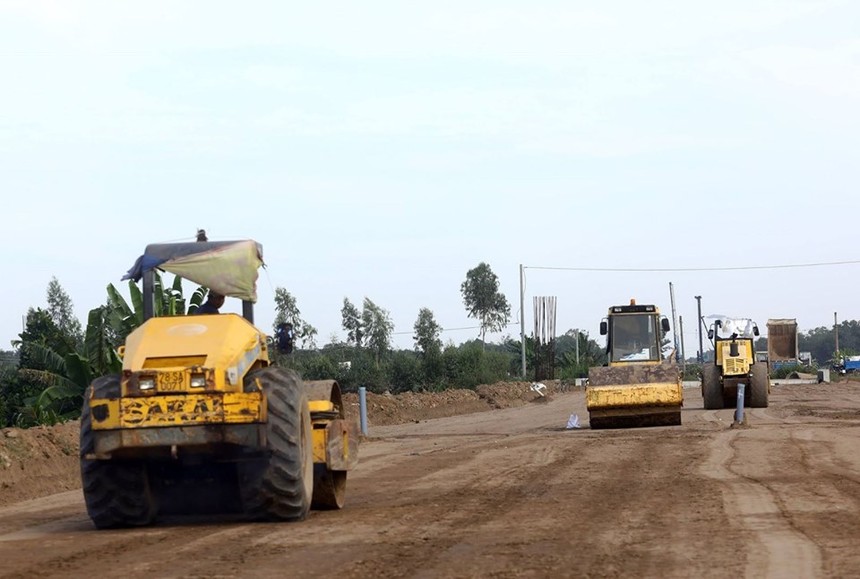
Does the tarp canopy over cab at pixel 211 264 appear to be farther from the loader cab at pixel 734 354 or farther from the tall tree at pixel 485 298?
the tall tree at pixel 485 298

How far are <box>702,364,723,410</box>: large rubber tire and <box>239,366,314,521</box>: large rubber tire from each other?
91.6ft

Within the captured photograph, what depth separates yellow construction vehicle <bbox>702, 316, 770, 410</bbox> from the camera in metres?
36.7

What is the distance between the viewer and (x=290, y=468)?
10.9 meters

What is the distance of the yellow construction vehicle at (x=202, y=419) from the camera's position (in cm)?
1063

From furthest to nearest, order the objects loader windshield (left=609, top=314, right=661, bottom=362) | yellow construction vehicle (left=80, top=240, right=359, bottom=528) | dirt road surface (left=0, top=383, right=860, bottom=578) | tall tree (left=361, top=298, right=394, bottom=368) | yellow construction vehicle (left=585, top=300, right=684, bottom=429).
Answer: tall tree (left=361, top=298, right=394, bottom=368)
loader windshield (left=609, top=314, right=661, bottom=362)
yellow construction vehicle (left=585, top=300, right=684, bottom=429)
yellow construction vehicle (left=80, top=240, right=359, bottom=528)
dirt road surface (left=0, top=383, right=860, bottom=578)

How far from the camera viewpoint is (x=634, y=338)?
30188 mm

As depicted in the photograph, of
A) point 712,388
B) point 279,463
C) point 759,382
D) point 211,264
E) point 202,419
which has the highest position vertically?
point 211,264

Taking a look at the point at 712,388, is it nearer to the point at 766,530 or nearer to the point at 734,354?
the point at 734,354

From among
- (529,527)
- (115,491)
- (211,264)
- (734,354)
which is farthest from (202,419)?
(734,354)

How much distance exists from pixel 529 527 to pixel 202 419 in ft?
9.69

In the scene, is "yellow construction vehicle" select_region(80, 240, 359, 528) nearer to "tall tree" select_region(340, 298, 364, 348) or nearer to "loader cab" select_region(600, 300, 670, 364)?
"loader cab" select_region(600, 300, 670, 364)

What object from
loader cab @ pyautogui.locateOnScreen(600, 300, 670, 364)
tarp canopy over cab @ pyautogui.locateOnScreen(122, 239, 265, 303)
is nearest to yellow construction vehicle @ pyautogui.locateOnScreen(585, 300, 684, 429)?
loader cab @ pyautogui.locateOnScreen(600, 300, 670, 364)

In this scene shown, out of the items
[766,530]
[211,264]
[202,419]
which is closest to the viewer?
[766,530]

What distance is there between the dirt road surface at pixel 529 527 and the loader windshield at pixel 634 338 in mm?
Result: 8951
